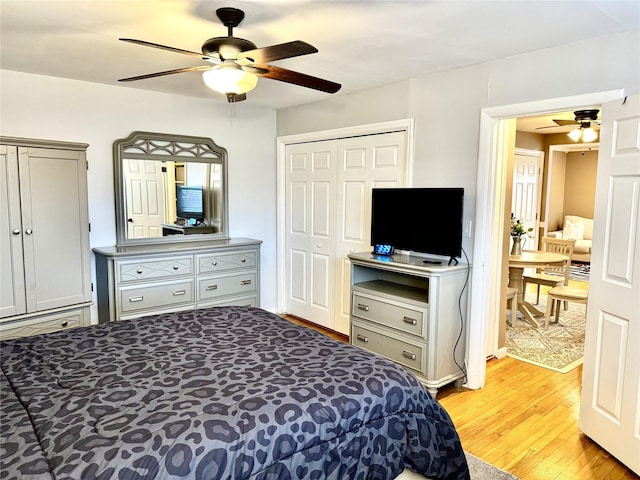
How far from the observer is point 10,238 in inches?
119

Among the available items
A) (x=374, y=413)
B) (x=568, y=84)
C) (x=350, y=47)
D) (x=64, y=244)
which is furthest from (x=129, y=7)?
(x=568, y=84)

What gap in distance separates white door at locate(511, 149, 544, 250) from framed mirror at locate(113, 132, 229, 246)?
16.0 feet

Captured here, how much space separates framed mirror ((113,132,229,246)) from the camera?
4.01 meters

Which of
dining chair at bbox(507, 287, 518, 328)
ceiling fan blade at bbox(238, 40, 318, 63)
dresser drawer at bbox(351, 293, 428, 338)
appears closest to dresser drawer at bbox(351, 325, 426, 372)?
dresser drawer at bbox(351, 293, 428, 338)

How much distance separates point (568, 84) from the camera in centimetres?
268

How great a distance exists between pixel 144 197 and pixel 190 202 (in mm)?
449

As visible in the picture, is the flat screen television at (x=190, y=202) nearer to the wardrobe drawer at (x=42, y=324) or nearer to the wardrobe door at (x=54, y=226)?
the wardrobe door at (x=54, y=226)

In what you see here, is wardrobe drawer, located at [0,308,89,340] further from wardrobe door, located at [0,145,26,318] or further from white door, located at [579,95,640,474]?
white door, located at [579,95,640,474]

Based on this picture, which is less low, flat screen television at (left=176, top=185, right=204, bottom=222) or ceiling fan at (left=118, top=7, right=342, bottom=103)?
ceiling fan at (left=118, top=7, right=342, bottom=103)

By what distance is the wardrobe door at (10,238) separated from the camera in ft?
9.75

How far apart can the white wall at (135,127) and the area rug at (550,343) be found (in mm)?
2666

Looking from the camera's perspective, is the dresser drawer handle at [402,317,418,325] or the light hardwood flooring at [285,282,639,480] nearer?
the light hardwood flooring at [285,282,639,480]

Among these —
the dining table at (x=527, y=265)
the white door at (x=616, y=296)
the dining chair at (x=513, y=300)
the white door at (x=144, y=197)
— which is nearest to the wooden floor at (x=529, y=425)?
the white door at (x=616, y=296)

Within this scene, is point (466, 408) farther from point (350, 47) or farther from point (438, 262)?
point (350, 47)
